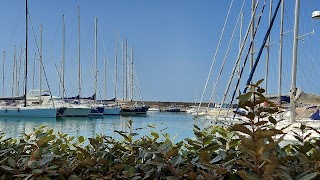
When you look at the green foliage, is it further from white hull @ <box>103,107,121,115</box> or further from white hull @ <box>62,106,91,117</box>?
white hull @ <box>103,107,121,115</box>

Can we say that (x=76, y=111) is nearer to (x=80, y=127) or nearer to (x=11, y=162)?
(x=80, y=127)

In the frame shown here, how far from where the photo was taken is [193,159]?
1797mm

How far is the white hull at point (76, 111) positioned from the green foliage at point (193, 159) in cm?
4349

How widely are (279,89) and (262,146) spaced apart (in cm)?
2202

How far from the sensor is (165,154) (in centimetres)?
166

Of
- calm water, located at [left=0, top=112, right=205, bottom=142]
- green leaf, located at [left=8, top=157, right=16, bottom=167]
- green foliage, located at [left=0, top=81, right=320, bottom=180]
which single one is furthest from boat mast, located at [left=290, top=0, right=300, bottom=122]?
green leaf, located at [left=8, top=157, right=16, bottom=167]

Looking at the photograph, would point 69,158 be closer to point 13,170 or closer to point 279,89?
point 13,170

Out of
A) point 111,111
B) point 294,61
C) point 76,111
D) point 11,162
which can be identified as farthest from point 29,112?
point 11,162

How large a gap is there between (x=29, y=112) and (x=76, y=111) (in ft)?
21.2

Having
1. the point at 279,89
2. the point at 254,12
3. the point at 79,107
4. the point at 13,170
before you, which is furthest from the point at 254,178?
the point at 79,107

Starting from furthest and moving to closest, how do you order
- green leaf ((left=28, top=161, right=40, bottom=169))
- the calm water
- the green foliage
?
the calm water
green leaf ((left=28, top=161, right=40, bottom=169))
the green foliage

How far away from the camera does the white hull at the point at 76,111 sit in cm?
4465

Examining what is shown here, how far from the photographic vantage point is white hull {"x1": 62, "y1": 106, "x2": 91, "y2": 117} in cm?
4465

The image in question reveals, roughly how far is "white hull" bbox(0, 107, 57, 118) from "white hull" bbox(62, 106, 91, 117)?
4.01m
